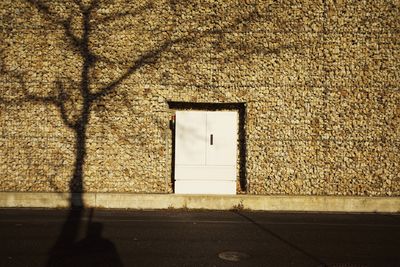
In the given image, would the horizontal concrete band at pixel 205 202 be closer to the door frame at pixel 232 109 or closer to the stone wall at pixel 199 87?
the stone wall at pixel 199 87

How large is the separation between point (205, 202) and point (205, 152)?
172 centimetres

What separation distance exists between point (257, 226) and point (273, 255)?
2056mm

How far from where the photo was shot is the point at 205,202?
9.96m

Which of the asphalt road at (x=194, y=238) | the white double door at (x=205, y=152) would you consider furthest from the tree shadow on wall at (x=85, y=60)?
the asphalt road at (x=194, y=238)

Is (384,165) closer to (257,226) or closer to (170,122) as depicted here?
(257,226)

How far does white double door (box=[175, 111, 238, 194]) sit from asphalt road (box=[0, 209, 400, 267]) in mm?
1536

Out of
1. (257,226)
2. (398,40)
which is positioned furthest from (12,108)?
(398,40)

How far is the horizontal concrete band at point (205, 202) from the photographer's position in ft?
32.3

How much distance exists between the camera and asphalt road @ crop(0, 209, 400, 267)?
570 centimetres

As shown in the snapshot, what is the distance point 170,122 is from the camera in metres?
11.5

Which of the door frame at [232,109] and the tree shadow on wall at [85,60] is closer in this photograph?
the tree shadow on wall at [85,60]

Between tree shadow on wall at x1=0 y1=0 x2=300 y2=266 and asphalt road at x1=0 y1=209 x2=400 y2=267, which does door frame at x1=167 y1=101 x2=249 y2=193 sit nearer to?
tree shadow on wall at x1=0 y1=0 x2=300 y2=266

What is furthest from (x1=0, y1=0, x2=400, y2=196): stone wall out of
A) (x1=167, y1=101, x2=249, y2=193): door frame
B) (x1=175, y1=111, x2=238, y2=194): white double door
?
(x1=175, y1=111, x2=238, y2=194): white double door

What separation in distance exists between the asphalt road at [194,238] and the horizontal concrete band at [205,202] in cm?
40
